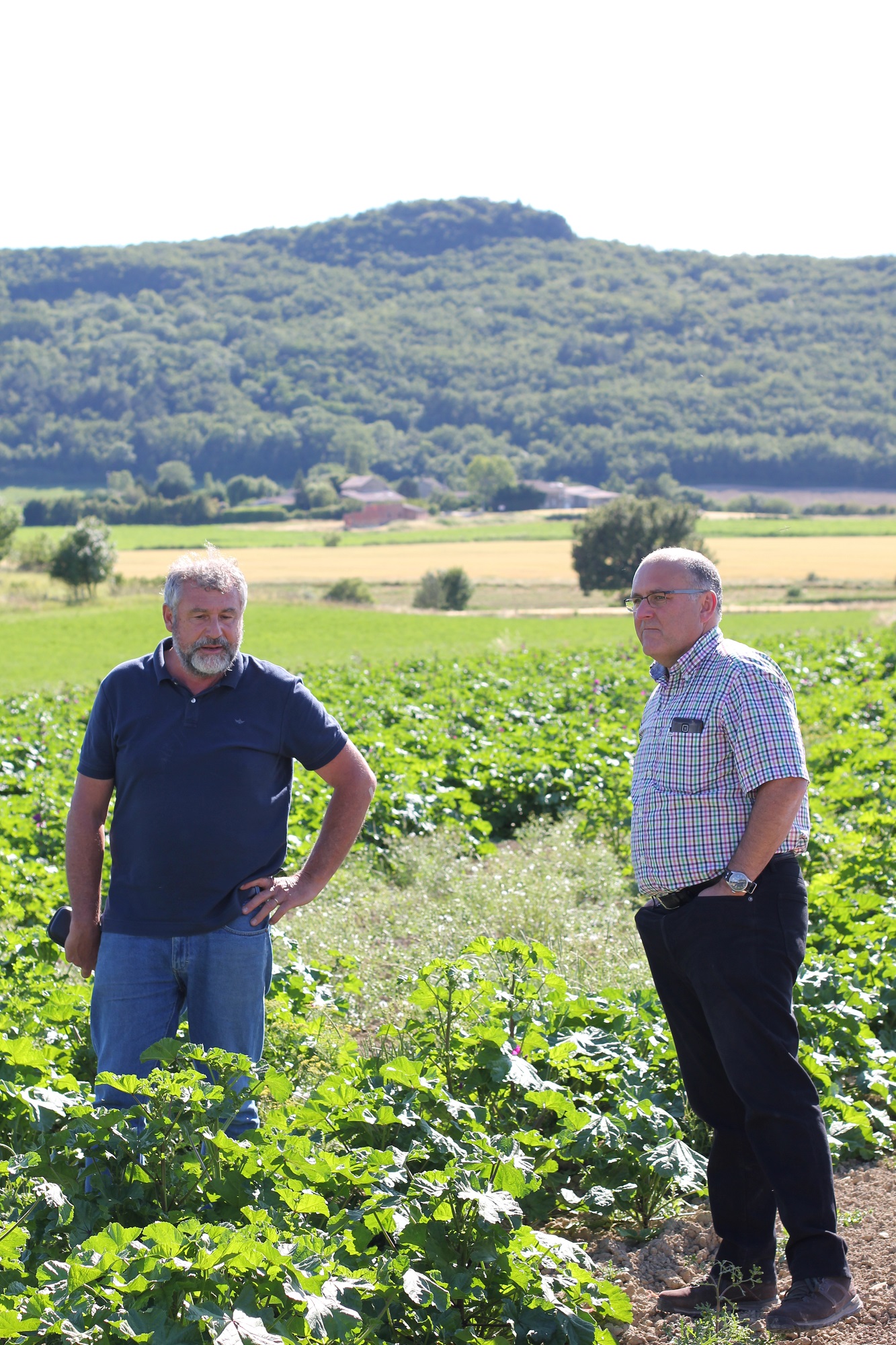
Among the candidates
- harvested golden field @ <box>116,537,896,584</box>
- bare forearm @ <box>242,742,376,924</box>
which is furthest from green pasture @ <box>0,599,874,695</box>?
bare forearm @ <box>242,742,376,924</box>

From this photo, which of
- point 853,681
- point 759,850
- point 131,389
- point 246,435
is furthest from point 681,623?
point 131,389

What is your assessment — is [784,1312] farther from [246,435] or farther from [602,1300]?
[246,435]

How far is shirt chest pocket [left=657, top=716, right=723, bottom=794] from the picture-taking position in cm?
346

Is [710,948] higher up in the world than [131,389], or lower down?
lower down

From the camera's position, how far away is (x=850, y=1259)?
146 inches

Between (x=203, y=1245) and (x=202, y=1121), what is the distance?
57cm

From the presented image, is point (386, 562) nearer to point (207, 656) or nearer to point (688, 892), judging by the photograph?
point (207, 656)

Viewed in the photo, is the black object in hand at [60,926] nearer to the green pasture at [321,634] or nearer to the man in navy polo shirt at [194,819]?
the man in navy polo shirt at [194,819]

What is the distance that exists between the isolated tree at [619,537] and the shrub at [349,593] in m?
12.2

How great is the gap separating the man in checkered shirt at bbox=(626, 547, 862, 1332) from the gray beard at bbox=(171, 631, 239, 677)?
127 cm

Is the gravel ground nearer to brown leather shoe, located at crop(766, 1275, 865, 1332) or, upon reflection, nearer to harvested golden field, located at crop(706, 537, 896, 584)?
brown leather shoe, located at crop(766, 1275, 865, 1332)

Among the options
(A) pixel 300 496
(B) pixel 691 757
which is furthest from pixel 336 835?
(A) pixel 300 496

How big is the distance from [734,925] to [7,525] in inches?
2810

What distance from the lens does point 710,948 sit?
3363mm
